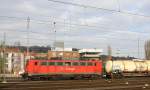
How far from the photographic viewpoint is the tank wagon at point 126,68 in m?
58.7

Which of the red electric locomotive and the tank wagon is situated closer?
the red electric locomotive

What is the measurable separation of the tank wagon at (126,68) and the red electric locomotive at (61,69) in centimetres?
431

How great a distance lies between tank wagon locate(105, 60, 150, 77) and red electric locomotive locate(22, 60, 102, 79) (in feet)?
14.1

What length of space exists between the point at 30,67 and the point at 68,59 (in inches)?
272

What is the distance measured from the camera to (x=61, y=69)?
51531mm

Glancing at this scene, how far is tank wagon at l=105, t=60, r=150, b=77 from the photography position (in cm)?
5869

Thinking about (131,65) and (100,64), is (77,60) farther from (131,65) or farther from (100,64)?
(131,65)

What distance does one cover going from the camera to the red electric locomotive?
164ft

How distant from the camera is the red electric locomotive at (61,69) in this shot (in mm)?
49906

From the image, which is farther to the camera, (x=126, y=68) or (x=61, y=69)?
(x=126, y=68)

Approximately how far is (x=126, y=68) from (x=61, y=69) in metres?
14.5

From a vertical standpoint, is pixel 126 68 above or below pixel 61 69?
below

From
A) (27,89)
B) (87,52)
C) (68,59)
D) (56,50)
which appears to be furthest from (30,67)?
(87,52)

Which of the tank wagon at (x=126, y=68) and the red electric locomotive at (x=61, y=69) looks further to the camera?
the tank wagon at (x=126, y=68)
